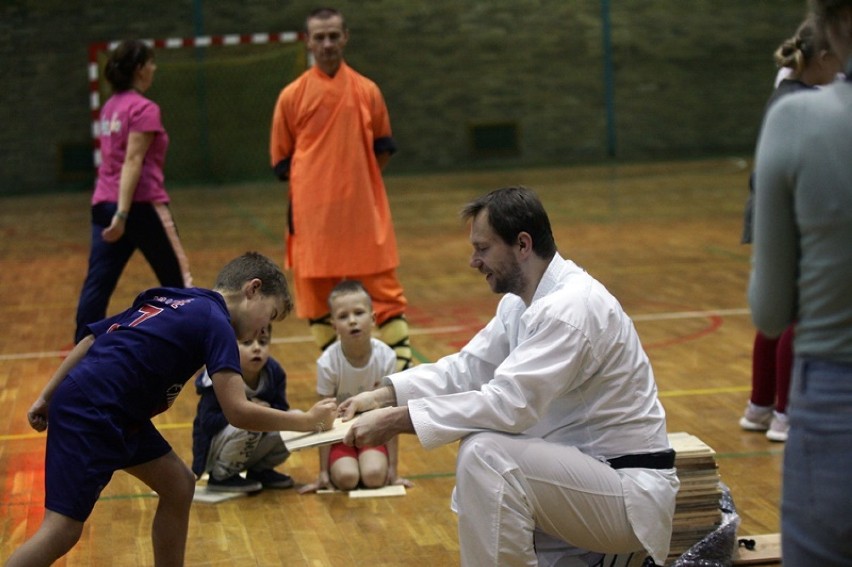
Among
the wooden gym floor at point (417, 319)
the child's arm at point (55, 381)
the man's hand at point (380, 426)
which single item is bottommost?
the wooden gym floor at point (417, 319)

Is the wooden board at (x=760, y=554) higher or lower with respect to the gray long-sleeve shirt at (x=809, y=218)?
lower

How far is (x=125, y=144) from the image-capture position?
5.75m

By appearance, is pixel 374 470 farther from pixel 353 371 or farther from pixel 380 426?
pixel 380 426

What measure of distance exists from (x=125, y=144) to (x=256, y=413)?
298cm

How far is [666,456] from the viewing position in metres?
3.12

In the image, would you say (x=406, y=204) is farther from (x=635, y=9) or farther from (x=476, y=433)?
(x=476, y=433)

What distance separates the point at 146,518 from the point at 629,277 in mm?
5185

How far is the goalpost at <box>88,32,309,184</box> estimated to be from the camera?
623 inches

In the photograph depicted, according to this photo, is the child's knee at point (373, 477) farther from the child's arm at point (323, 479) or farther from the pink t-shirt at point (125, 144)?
the pink t-shirt at point (125, 144)

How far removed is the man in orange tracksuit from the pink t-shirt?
0.55 metres

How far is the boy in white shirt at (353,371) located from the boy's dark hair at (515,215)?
1.51 meters

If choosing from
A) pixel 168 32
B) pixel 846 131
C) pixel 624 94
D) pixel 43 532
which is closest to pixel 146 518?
pixel 43 532

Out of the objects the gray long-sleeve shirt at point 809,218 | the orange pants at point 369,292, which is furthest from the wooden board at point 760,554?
the orange pants at point 369,292

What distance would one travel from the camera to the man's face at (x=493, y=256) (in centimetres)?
311
